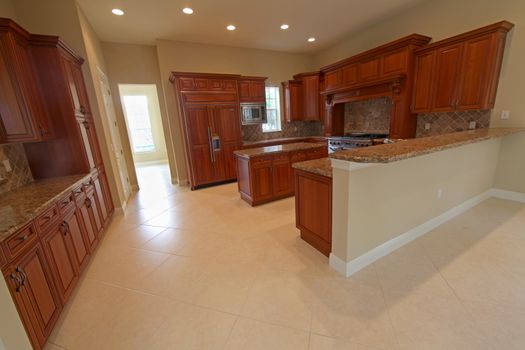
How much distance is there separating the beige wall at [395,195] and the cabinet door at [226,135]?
137 inches

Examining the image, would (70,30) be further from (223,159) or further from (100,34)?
(223,159)

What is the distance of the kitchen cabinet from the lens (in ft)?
Answer: 14.7

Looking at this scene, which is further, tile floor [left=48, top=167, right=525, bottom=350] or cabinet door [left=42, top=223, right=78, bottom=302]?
cabinet door [left=42, top=223, right=78, bottom=302]

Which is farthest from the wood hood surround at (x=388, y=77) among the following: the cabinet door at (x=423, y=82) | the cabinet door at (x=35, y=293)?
the cabinet door at (x=35, y=293)

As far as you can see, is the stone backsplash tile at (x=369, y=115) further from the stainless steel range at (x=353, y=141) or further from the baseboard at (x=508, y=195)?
the baseboard at (x=508, y=195)

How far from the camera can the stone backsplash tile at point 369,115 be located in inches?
185

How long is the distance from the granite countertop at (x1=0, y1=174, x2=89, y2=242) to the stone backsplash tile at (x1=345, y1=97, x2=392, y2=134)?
5.27 meters

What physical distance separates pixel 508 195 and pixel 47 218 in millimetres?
5510

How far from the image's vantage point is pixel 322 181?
2.07 meters

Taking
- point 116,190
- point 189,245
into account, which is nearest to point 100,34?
point 116,190

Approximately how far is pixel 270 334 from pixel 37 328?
1.48 meters

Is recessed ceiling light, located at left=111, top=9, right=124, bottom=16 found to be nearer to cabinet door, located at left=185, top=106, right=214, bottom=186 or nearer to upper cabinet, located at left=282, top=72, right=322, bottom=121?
cabinet door, located at left=185, top=106, right=214, bottom=186

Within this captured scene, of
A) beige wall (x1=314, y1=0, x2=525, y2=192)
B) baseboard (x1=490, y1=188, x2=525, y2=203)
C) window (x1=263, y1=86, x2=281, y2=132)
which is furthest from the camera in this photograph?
window (x1=263, y1=86, x2=281, y2=132)

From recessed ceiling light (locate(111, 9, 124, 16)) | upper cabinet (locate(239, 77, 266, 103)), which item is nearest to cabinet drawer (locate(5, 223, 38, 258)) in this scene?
recessed ceiling light (locate(111, 9, 124, 16))
